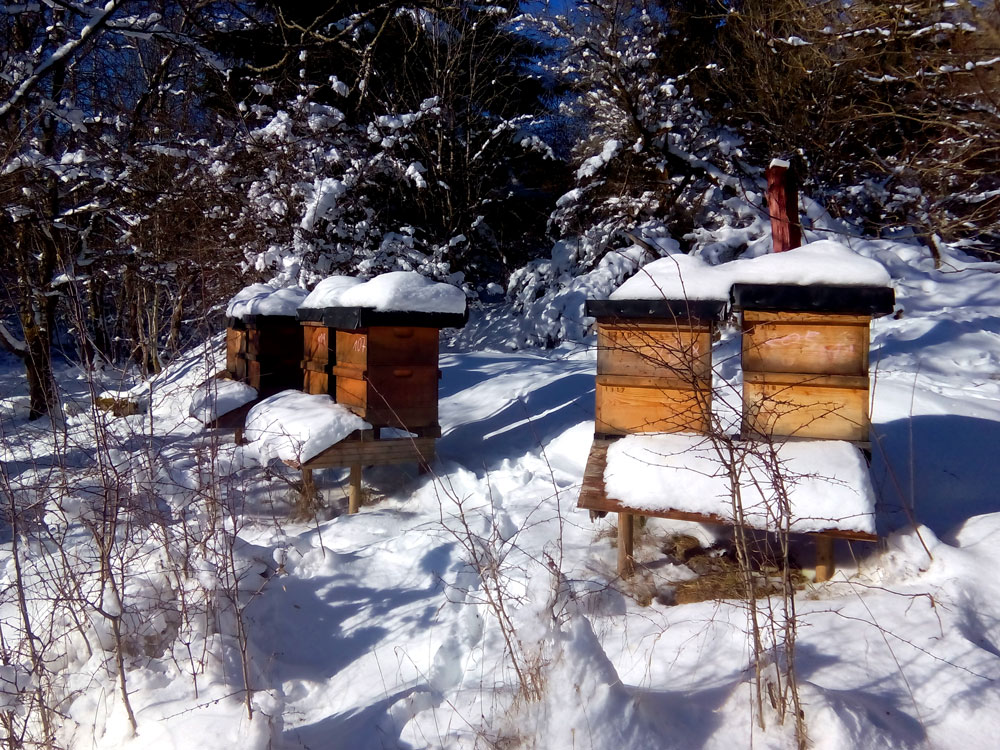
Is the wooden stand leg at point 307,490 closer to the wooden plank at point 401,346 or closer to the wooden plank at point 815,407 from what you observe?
the wooden plank at point 401,346

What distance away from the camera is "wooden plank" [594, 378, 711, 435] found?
4.13m

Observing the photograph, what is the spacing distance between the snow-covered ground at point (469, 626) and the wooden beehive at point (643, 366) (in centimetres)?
85

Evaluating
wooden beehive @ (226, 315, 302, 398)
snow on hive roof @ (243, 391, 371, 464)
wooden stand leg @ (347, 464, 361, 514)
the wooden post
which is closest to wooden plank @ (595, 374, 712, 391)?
the wooden post

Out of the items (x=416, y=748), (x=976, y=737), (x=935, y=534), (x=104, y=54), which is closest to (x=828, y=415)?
(x=935, y=534)

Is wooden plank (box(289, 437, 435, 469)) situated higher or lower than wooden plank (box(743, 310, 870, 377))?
lower

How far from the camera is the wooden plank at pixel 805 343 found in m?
3.79

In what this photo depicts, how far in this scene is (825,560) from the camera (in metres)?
3.76

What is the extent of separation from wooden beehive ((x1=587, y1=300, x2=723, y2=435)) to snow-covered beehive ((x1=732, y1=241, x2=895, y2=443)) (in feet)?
0.86

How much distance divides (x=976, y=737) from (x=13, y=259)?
13.4 metres

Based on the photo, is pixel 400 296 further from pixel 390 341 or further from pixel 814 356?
pixel 814 356

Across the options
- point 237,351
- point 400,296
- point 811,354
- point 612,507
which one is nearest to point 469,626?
point 612,507

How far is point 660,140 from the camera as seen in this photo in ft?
39.4

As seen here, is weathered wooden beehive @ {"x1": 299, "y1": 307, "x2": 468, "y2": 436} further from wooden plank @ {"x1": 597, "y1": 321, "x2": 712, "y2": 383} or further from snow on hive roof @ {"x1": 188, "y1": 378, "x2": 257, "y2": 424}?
wooden plank @ {"x1": 597, "y1": 321, "x2": 712, "y2": 383}

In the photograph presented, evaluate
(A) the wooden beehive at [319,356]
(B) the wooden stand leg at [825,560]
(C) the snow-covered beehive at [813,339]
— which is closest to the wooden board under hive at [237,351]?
(A) the wooden beehive at [319,356]
